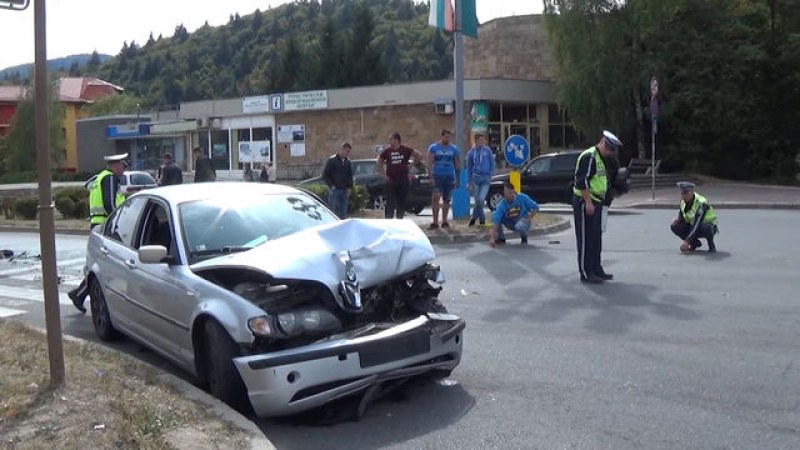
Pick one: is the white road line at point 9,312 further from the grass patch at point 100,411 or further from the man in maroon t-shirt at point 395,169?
the man in maroon t-shirt at point 395,169

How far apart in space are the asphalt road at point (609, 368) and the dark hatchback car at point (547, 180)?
11326 millimetres

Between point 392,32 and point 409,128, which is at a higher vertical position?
point 392,32

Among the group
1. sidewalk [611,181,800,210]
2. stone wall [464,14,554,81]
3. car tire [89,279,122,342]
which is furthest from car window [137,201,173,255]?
stone wall [464,14,554,81]

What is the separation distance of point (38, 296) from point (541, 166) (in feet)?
49.7

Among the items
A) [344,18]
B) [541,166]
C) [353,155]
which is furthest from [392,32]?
[541,166]

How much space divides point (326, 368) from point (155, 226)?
106 inches

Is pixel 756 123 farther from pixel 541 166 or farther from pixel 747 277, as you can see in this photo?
pixel 747 277

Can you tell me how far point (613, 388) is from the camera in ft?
19.5

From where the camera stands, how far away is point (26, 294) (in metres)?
11.2

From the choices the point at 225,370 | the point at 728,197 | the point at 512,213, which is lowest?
the point at 225,370

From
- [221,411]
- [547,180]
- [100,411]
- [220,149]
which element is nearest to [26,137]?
[220,149]

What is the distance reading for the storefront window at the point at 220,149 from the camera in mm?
51281

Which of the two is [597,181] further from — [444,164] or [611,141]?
[444,164]

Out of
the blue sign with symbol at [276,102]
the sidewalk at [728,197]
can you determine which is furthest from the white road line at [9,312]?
the blue sign with symbol at [276,102]
